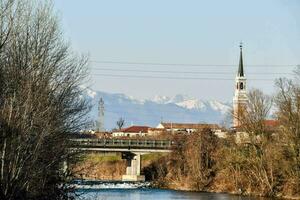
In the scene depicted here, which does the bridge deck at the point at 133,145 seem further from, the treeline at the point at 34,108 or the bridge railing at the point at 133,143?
the treeline at the point at 34,108

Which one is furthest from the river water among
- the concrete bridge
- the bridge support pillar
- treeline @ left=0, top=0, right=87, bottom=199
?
treeline @ left=0, top=0, right=87, bottom=199

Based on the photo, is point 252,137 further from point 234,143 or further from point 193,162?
point 193,162

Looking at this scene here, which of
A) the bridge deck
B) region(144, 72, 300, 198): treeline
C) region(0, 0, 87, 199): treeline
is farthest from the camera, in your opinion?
the bridge deck

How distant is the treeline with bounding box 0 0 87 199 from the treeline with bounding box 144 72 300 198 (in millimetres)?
35002

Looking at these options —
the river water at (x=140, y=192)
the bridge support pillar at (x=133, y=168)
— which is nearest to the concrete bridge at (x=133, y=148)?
the bridge support pillar at (x=133, y=168)

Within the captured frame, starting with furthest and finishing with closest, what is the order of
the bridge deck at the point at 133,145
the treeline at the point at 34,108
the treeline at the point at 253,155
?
the bridge deck at the point at 133,145
the treeline at the point at 253,155
the treeline at the point at 34,108

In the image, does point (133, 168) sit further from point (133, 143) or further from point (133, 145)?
point (133, 143)

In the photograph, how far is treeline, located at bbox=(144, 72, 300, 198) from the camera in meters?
70.3

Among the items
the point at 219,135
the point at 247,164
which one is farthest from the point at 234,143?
the point at 219,135

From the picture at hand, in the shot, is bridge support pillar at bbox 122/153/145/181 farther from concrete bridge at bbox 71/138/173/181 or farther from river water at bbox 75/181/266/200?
river water at bbox 75/181/266/200

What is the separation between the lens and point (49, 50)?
34.0m

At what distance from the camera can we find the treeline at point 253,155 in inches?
2768

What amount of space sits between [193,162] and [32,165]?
66.9m

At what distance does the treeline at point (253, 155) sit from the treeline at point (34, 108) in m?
35.0
